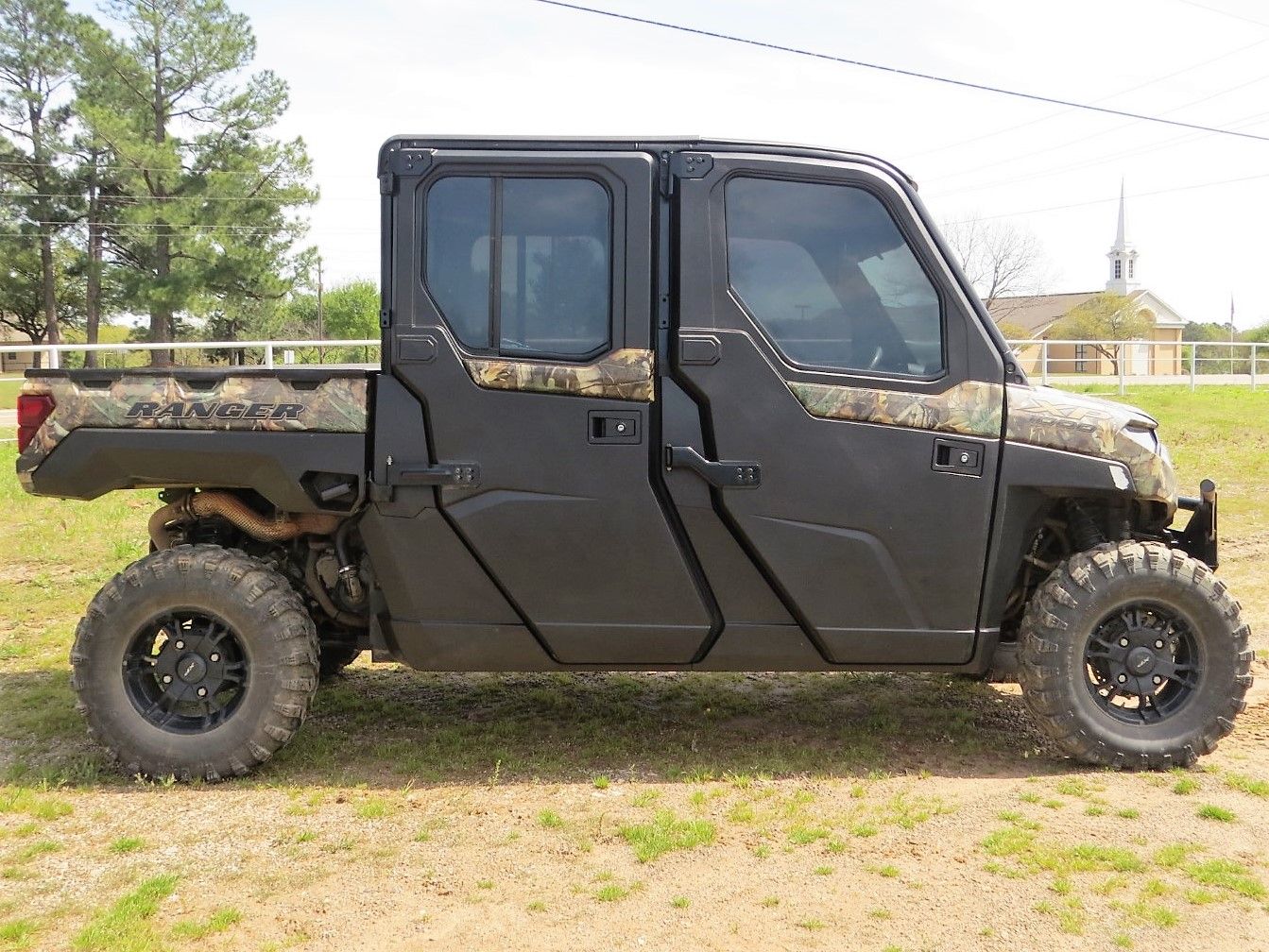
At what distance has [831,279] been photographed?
4.75m

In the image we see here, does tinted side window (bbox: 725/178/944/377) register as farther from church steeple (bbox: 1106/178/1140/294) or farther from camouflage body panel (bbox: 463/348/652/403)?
church steeple (bbox: 1106/178/1140/294)

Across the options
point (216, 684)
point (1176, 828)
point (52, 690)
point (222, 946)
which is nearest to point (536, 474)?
point (216, 684)

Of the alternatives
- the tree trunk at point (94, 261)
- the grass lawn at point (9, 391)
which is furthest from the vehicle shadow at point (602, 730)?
the tree trunk at point (94, 261)

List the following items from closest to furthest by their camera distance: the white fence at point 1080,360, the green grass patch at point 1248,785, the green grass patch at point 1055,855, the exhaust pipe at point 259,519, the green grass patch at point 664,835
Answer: the green grass patch at point 1055,855 → the green grass patch at point 664,835 → the green grass patch at point 1248,785 → the exhaust pipe at point 259,519 → the white fence at point 1080,360

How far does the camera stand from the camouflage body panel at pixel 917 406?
4.68 meters

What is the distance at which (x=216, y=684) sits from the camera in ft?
16.0

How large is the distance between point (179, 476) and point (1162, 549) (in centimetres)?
399

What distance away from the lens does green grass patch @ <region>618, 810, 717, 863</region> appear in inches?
160

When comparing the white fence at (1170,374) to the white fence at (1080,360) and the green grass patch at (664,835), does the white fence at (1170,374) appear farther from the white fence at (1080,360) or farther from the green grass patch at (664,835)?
the green grass patch at (664,835)

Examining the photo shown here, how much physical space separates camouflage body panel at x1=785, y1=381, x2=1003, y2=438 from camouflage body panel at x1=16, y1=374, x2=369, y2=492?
1793 mm

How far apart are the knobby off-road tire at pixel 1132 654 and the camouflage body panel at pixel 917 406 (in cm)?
73

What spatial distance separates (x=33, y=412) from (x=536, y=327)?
207 centimetres

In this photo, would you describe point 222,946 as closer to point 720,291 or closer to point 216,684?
point 216,684

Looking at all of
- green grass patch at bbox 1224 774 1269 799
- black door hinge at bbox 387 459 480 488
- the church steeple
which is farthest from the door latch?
Answer: the church steeple
